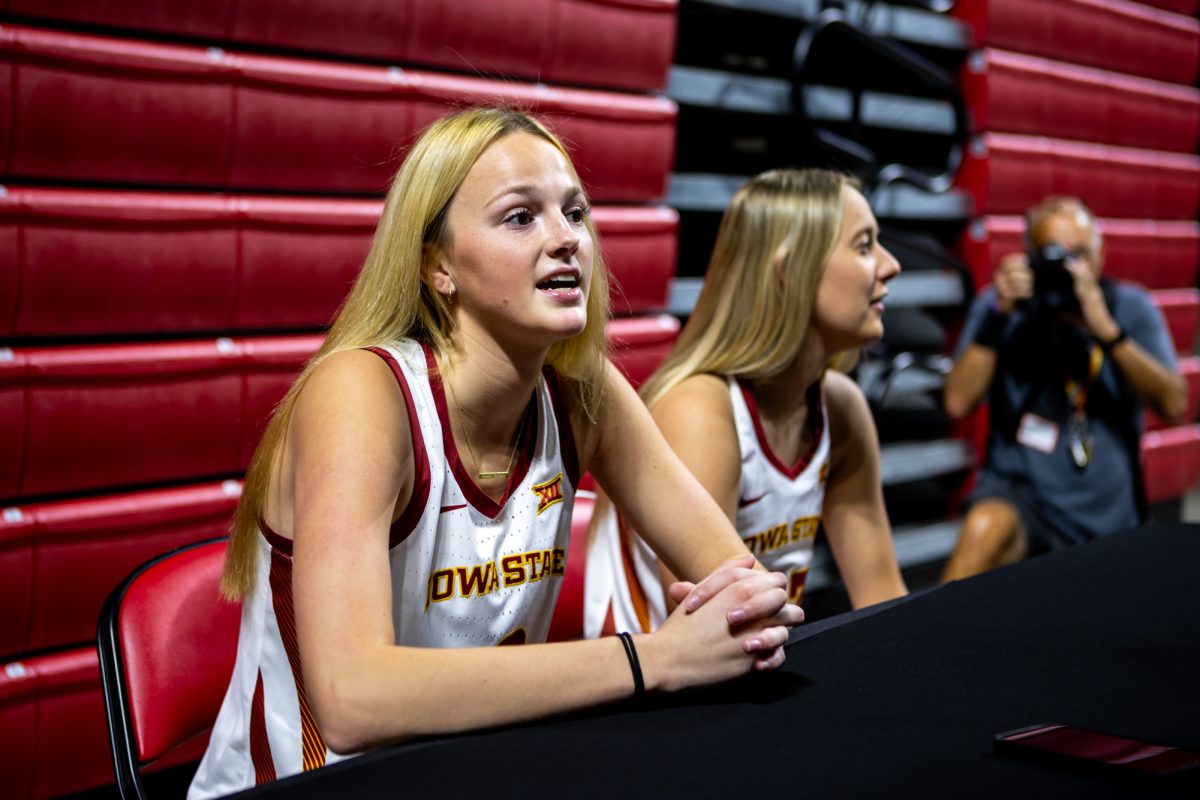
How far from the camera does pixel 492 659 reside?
3.86 feet

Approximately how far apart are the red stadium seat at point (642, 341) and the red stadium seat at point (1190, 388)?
289 cm

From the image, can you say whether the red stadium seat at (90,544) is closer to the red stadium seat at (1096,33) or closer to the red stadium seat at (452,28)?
the red stadium seat at (452,28)

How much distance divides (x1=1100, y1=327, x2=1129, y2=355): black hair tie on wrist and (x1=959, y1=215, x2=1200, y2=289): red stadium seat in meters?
1.24

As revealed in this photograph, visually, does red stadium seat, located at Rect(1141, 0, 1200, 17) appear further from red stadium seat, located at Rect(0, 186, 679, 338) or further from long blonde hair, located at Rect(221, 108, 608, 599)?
long blonde hair, located at Rect(221, 108, 608, 599)

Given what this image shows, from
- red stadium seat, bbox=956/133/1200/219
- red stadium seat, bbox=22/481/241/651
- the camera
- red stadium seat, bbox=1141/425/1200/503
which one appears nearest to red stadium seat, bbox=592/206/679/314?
the camera

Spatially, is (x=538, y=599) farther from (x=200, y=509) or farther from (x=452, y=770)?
(x=200, y=509)

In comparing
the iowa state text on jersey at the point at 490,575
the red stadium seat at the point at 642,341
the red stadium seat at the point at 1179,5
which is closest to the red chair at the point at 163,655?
the iowa state text on jersey at the point at 490,575

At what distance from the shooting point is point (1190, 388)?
552cm

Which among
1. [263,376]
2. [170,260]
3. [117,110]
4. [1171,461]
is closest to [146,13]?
[117,110]

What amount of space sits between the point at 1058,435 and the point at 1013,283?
1.46 ft

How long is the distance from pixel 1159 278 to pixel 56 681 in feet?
16.2

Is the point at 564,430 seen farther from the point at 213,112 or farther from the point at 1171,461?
the point at 1171,461

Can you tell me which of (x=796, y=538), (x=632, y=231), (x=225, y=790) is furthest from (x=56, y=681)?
(x=632, y=231)

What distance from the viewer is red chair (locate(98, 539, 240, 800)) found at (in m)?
1.44
